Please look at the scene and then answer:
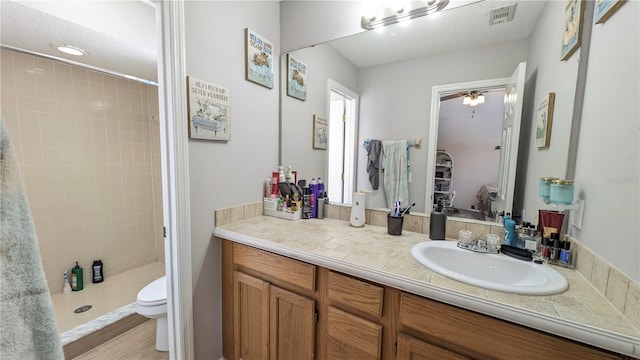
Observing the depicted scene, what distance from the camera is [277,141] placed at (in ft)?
6.13

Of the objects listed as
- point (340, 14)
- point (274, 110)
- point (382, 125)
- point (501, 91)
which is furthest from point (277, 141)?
point (501, 91)

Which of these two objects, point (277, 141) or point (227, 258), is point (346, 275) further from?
point (277, 141)

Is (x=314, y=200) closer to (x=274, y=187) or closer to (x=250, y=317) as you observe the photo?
(x=274, y=187)

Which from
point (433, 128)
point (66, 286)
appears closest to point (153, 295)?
point (66, 286)

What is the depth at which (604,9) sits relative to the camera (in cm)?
82

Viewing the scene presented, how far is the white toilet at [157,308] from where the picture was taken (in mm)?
1646

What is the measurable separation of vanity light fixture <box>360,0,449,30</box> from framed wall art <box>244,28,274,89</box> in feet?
2.09

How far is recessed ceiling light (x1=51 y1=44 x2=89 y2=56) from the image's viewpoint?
1.86 meters

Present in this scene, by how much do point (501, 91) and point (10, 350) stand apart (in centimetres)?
173

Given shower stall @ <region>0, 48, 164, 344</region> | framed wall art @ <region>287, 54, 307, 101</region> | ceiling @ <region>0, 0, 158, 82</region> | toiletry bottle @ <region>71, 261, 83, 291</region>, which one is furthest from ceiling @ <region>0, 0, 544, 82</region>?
toiletry bottle @ <region>71, 261, 83, 291</region>

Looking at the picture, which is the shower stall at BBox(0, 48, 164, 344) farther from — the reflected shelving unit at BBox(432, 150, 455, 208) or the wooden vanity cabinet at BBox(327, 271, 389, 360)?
the reflected shelving unit at BBox(432, 150, 455, 208)

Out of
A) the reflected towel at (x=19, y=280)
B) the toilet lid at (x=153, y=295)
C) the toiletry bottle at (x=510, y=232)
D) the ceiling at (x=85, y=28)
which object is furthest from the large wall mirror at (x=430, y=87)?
the reflected towel at (x=19, y=280)

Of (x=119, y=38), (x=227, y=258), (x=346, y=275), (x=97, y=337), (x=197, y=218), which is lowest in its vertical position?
(x=97, y=337)

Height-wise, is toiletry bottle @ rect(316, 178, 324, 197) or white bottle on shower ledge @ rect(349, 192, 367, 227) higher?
toiletry bottle @ rect(316, 178, 324, 197)
